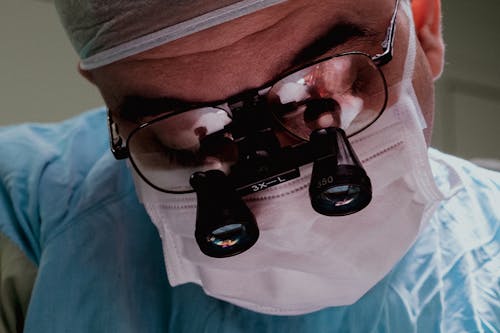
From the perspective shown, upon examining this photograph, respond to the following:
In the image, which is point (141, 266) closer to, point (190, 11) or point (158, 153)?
point (158, 153)

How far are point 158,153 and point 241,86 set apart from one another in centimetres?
21

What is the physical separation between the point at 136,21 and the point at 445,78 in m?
2.72

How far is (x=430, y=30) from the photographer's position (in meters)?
1.16

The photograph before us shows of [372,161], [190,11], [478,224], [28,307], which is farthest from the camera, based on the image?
[478,224]

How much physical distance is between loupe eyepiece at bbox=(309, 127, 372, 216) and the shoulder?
524 mm

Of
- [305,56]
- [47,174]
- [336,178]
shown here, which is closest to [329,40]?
[305,56]

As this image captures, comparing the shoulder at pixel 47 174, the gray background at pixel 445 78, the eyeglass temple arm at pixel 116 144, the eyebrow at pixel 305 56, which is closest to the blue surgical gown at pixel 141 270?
the shoulder at pixel 47 174

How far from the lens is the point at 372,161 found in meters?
1.01

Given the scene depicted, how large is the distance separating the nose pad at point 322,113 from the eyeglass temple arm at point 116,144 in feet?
1.04

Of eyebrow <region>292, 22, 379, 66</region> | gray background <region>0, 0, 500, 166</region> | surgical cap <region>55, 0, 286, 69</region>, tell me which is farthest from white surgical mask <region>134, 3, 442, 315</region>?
gray background <region>0, 0, 500, 166</region>

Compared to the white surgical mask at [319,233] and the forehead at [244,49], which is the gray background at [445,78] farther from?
the forehead at [244,49]

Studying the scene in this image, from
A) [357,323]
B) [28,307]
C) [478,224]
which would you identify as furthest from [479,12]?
[28,307]

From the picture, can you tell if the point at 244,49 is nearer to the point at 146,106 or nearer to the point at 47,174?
the point at 146,106

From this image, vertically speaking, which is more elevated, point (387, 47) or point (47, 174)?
point (387, 47)
